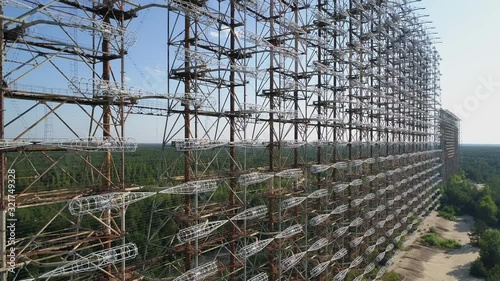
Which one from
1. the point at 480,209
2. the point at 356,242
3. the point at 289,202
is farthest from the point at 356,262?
the point at 480,209

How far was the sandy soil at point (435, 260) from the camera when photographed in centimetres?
3516

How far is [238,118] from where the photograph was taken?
19891 millimetres

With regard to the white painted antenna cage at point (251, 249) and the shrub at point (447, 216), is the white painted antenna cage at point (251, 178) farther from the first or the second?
the shrub at point (447, 216)

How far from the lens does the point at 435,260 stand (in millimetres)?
39719

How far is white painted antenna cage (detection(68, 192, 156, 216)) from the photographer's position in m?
11.4

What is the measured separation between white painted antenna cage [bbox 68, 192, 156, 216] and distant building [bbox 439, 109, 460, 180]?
70.2 meters

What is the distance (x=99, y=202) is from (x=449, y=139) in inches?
3250

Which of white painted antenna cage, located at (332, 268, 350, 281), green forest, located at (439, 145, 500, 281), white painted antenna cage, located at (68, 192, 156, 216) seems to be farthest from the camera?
green forest, located at (439, 145, 500, 281)

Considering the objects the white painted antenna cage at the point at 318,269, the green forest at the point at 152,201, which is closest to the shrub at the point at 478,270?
the green forest at the point at 152,201

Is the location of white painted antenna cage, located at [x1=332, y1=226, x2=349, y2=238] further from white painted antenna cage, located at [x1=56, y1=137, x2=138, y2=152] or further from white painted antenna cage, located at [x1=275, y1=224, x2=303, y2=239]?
white painted antenna cage, located at [x1=56, y1=137, x2=138, y2=152]

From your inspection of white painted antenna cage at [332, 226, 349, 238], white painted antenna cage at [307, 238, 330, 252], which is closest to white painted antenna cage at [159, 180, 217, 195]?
white painted antenna cage at [307, 238, 330, 252]

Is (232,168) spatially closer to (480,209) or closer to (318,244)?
(318,244)

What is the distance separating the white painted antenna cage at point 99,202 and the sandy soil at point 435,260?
29.4 m

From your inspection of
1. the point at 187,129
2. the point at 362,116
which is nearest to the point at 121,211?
the point at 187,129
